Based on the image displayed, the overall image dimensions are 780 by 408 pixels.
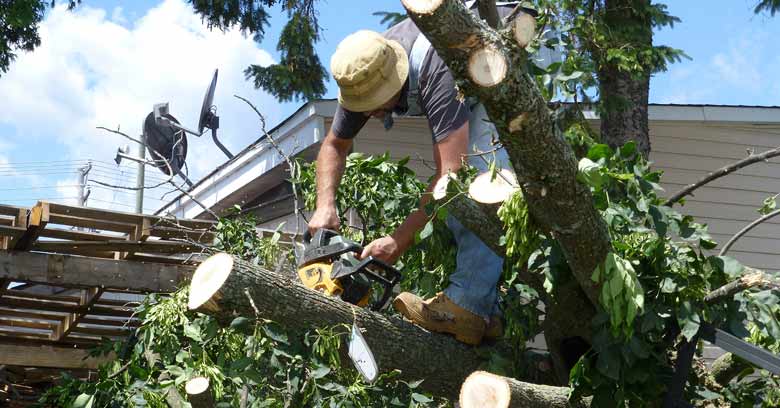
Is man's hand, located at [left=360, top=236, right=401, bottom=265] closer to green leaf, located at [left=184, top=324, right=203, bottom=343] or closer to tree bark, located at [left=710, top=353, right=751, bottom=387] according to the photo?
green leaf, located at [left=184, top=324, right=203, bottom=343]

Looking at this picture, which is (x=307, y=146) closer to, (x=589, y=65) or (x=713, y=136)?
(x=589, y=65)

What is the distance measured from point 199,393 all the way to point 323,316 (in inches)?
28.2

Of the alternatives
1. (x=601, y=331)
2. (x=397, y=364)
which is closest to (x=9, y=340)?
(x=397, y=364)

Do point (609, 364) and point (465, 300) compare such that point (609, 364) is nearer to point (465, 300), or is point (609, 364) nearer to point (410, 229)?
point (465, 300)

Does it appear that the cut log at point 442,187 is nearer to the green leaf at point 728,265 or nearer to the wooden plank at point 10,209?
the green leaf at point 728,265

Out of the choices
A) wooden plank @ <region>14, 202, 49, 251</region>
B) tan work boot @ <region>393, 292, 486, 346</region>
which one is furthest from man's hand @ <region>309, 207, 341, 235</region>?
wooden plank @ <region>14, 202, 49, 251</region>

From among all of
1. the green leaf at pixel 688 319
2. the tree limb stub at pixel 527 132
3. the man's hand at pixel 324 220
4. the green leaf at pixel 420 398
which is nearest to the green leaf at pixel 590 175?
the tree limb stub at pixel 527 132

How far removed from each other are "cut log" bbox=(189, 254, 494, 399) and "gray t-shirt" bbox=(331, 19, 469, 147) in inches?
31.3

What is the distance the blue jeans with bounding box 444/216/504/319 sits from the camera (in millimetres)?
3697

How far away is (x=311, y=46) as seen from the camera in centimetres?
848

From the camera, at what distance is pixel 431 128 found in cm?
366

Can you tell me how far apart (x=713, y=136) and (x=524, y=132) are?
23.2 feet

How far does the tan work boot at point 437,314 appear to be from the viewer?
11.9 feet

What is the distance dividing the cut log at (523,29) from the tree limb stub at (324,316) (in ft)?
3.92
